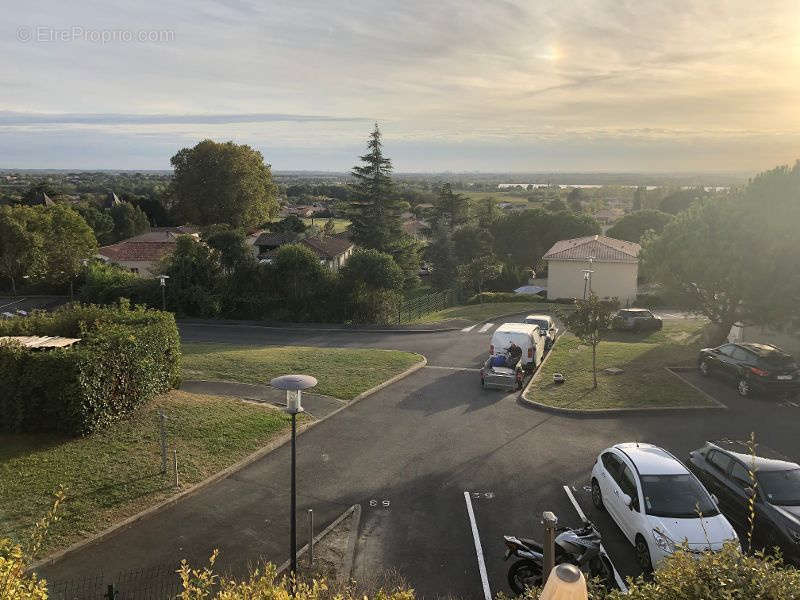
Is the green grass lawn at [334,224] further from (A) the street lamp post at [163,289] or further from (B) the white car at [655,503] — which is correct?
(B) the white car at [655,503]

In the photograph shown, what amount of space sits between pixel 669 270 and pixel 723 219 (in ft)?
8.67

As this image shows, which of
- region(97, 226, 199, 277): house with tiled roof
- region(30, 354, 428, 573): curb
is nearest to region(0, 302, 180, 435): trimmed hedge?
region(30, 354, 428, 573): curb

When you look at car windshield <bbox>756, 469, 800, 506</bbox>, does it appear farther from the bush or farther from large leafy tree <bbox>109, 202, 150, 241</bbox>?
large leafy tree <bbox>109, 202, 150, 241</bbox>

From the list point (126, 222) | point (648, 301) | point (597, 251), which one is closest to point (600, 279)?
point (597, 251)

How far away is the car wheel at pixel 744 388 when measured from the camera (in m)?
17.1

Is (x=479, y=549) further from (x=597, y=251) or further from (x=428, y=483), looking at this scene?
(x=597, y=251)

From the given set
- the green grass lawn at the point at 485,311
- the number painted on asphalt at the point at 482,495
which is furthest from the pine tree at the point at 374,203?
the number painted on asphalt at the point at 482,495

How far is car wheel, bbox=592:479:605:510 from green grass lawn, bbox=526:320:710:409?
5.32 meters

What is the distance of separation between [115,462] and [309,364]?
9.53m

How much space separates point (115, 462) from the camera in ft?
39.5

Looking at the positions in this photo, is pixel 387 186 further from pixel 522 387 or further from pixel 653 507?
pixel 653 507

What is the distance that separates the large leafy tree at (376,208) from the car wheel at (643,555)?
132 feet

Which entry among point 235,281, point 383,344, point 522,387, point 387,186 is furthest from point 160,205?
point 522,387

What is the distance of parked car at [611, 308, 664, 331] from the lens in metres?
28.0
